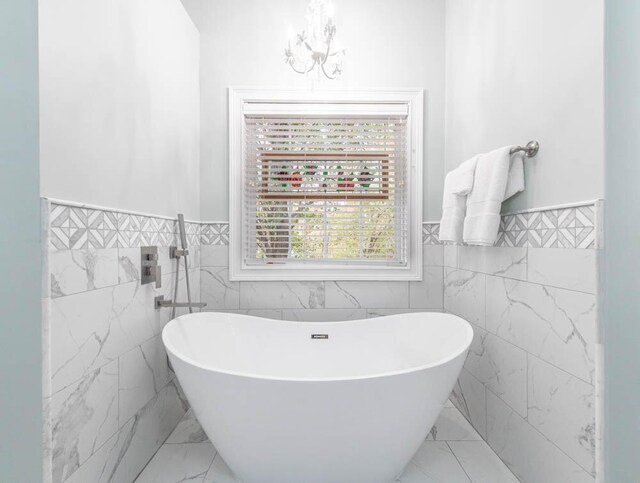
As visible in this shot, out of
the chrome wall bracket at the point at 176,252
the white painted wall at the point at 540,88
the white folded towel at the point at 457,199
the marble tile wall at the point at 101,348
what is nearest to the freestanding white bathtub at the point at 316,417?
the marble tile wall at the point at 101,348

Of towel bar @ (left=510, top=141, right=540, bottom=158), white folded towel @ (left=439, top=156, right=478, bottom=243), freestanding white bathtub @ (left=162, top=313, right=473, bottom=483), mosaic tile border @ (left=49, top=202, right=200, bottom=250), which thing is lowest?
freestanding white bathtub @ (left=162, top=313, right=473, bottom=483)

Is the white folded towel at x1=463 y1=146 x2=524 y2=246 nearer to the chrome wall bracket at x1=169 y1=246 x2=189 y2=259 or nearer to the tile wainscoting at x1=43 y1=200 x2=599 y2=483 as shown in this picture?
the tile wainscoting at x1=43 y1=200 x2=599 y2=483

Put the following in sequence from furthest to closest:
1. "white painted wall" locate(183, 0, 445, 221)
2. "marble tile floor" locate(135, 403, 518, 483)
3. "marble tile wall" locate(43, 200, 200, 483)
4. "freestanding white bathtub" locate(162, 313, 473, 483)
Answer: "white painted wall" locate(183, 0, 445, 221)
"marble tile floor" locate(135, 403, 518, 483)
"freestanding white bathtub" locate(162, 313, 473, 483)
"marble tile wall" locate(43, 200, 200, 483)

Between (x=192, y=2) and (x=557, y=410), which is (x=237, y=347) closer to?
(x=557, y=410)

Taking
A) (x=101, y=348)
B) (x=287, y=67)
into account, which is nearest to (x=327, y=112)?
(x=287, y=67)

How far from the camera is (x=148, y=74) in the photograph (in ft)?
5.32

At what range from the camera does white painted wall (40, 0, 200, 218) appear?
1044 millimetres

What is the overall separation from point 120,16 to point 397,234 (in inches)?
72.2

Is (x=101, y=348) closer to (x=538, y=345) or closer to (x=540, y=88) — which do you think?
(x=538, y=345)

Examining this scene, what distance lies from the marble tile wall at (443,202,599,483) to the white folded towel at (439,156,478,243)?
18 centimetres

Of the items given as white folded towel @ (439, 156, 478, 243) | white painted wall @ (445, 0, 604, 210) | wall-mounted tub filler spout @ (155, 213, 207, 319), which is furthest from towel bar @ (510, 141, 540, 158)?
wall-mounted tub filler spout @ (155, 213, 207, 319)

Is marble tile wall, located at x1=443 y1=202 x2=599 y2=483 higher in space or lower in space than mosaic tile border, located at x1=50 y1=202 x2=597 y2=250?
lower

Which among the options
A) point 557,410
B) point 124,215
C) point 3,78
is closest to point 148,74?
point 124,215

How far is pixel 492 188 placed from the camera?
149 centimetres
